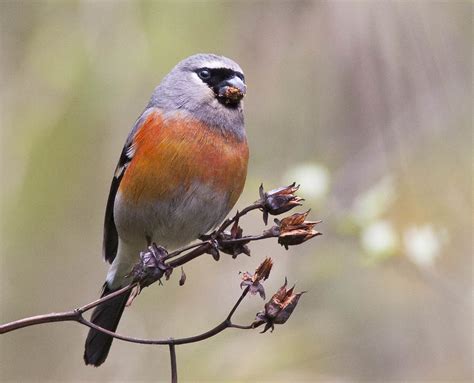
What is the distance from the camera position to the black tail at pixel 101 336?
10.8 feet

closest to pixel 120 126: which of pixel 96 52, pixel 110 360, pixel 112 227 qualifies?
pixel 96 52

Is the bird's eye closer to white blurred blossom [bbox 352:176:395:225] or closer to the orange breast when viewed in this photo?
the orange breast

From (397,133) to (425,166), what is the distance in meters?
0.21

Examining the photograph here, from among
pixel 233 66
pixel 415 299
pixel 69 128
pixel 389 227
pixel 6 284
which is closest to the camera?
pixel 233 66

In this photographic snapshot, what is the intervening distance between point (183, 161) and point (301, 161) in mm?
870

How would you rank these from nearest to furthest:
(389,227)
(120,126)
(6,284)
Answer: (389,227) < (120,126) < (6,284)

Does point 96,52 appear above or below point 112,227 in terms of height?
above

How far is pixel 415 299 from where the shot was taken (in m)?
4.14

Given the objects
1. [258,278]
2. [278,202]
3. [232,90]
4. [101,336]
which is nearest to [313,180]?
[232,90]

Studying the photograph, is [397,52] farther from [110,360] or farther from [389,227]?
[110,360]

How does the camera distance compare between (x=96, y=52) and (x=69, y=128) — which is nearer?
(x=96, y=52)

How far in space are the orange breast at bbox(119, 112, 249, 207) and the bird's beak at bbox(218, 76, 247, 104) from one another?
0.17 metres

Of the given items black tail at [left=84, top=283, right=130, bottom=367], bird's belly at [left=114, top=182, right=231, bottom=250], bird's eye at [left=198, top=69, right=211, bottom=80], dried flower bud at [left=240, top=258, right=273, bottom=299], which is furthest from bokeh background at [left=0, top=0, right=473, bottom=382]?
dried flower bud at [left=240, top=258, right=273, bottom=299]

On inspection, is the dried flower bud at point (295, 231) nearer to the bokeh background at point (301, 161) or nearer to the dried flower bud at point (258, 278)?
the dried flower bud at point (258, 278)
